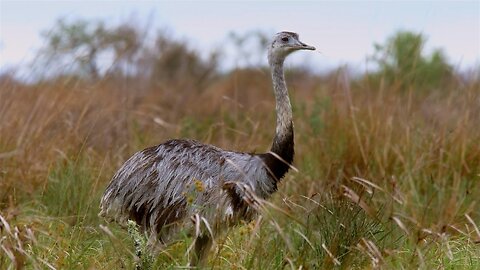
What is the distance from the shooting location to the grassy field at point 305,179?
4512 millimetres

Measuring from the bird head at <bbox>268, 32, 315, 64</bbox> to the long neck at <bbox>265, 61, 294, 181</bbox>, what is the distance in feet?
0.41

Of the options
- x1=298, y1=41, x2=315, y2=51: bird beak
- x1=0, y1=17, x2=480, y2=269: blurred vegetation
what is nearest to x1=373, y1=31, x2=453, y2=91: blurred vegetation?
x1=0, y1=17, x2=480, y2=269: blurred vegetation

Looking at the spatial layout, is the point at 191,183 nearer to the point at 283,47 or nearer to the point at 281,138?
the point at 281,138

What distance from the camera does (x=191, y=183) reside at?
477 centimetres

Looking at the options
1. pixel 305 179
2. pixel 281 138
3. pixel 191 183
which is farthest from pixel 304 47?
pixel 305 179

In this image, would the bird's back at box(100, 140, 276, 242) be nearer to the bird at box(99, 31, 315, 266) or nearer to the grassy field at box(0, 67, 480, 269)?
the bird at box(99, 31, 315, 266)

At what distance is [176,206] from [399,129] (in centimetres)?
306

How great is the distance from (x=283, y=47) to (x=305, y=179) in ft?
6.06

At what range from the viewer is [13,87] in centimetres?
700

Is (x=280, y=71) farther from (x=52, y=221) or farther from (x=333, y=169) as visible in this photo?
(x=333, y=169)

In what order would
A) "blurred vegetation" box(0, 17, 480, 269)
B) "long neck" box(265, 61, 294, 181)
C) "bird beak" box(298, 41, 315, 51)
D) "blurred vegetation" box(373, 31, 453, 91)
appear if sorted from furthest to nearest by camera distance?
"blurred vegetation" box(373, 31, 453, 91)
"bird beak" box(298, 41, 315, 51)
"long neck" box(265, 61, 294, 181)
"blurred vegetation" box(0, 17, 480, 269)

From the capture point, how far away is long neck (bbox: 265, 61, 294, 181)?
4848mm

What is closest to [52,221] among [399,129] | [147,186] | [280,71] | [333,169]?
[147,186]

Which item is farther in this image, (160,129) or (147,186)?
(160,129)
